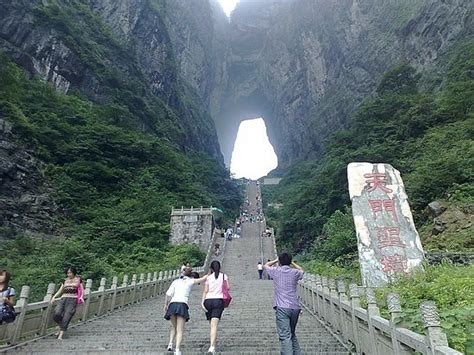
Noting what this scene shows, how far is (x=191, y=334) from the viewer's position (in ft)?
19.9

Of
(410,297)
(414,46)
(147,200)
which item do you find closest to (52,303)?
(410,297)

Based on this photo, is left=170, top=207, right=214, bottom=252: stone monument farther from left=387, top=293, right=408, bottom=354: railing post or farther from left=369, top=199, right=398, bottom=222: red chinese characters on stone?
left=387, top=293, right=408, bottom=354: railing post

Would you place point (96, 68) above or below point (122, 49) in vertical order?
below

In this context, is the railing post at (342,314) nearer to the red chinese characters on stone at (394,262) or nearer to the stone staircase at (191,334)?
the stone staircase at (191,334)

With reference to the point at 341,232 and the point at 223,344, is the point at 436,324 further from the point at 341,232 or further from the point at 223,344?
the point at 341,232

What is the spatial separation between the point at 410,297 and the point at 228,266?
14598 mm

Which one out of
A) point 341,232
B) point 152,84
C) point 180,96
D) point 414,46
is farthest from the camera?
point 180,96

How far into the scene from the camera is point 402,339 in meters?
3.18

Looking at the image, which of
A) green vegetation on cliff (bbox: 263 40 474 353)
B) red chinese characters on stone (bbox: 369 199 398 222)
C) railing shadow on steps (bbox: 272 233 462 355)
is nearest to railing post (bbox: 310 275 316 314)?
railing shadow on steps (bbox: 272 233 462 355)

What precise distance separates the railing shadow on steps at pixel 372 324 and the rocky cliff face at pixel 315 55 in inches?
1091

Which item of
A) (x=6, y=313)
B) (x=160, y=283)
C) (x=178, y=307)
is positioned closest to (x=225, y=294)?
(x=178, y=307)

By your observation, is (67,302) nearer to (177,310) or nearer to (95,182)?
(177,310)

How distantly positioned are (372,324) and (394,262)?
433 cm

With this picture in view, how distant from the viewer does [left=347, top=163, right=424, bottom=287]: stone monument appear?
782 centimetres
